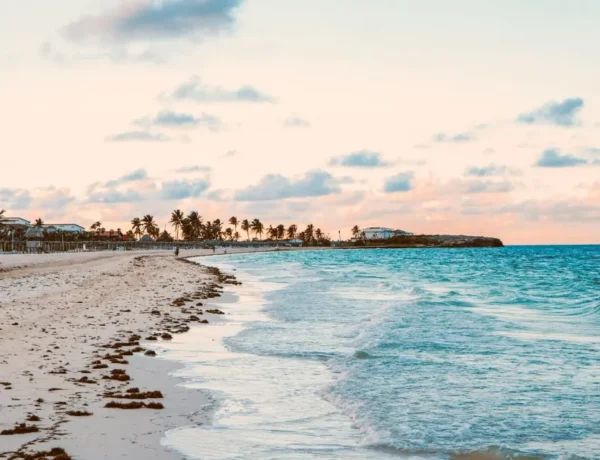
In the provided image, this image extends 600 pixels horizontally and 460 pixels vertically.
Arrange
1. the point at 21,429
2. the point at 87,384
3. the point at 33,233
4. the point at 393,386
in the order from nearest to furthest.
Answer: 1. the point at 21,429
2. the point at 87,384
3. the point at 393,386
4. the point at 33,233

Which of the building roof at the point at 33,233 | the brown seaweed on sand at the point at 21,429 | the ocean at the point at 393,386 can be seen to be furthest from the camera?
the building roof at the point at 33,233

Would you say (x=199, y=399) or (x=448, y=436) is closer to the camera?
(x=448, y=436)

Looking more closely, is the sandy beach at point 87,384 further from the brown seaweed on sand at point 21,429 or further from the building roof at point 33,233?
the building roof at point 33,233

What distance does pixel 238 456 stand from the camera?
7586 millimetres

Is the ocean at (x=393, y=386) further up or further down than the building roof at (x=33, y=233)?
further down

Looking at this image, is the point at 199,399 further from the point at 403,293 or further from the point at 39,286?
the point at 403,293

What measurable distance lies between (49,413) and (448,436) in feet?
17.7

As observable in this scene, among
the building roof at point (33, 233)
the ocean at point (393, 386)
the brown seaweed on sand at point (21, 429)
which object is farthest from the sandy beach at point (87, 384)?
the building roof at point (33, 233)

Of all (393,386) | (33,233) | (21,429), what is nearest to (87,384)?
(21,429)

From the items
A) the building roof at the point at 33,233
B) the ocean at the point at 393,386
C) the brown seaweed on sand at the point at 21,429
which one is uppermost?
the building roof at the point at 33,233

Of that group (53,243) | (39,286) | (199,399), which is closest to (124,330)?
(199,399)

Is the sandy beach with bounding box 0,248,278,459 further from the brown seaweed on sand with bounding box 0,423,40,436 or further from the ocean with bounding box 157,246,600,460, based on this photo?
the ocean with bounding box 157,246,600,460

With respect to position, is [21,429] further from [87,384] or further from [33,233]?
[33,233]

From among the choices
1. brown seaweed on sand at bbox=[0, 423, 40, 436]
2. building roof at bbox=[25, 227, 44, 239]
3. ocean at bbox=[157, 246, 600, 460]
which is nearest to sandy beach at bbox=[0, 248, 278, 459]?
brown seaweed on sand at bbox=[0, 423, 40, 436]
